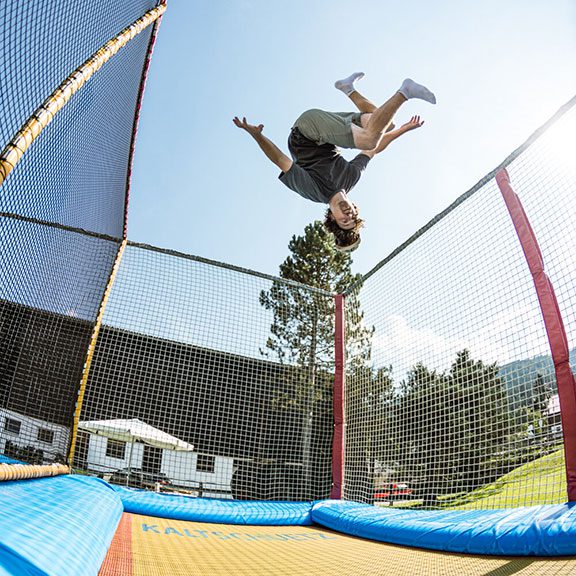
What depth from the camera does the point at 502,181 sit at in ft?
10.5

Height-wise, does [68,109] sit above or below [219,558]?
above

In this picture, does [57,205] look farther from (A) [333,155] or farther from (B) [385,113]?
(B) [385,113]

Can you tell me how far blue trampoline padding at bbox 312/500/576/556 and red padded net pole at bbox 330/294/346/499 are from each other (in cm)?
132

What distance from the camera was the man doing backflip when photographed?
8.70ft

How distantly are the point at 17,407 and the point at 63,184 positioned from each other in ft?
7.34

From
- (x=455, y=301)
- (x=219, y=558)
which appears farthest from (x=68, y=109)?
(x=455, y=301)

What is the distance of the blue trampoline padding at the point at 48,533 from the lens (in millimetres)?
881

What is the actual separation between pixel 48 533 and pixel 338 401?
375cm

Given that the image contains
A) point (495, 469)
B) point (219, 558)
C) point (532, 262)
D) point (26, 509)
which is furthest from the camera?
point (495, 469)

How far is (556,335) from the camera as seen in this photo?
8.38 ft

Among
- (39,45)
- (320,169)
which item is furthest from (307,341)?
(39,45)

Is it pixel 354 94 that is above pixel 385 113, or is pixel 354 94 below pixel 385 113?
above

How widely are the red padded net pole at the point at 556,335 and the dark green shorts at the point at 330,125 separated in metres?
1.33

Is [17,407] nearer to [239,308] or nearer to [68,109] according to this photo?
[239,308]
